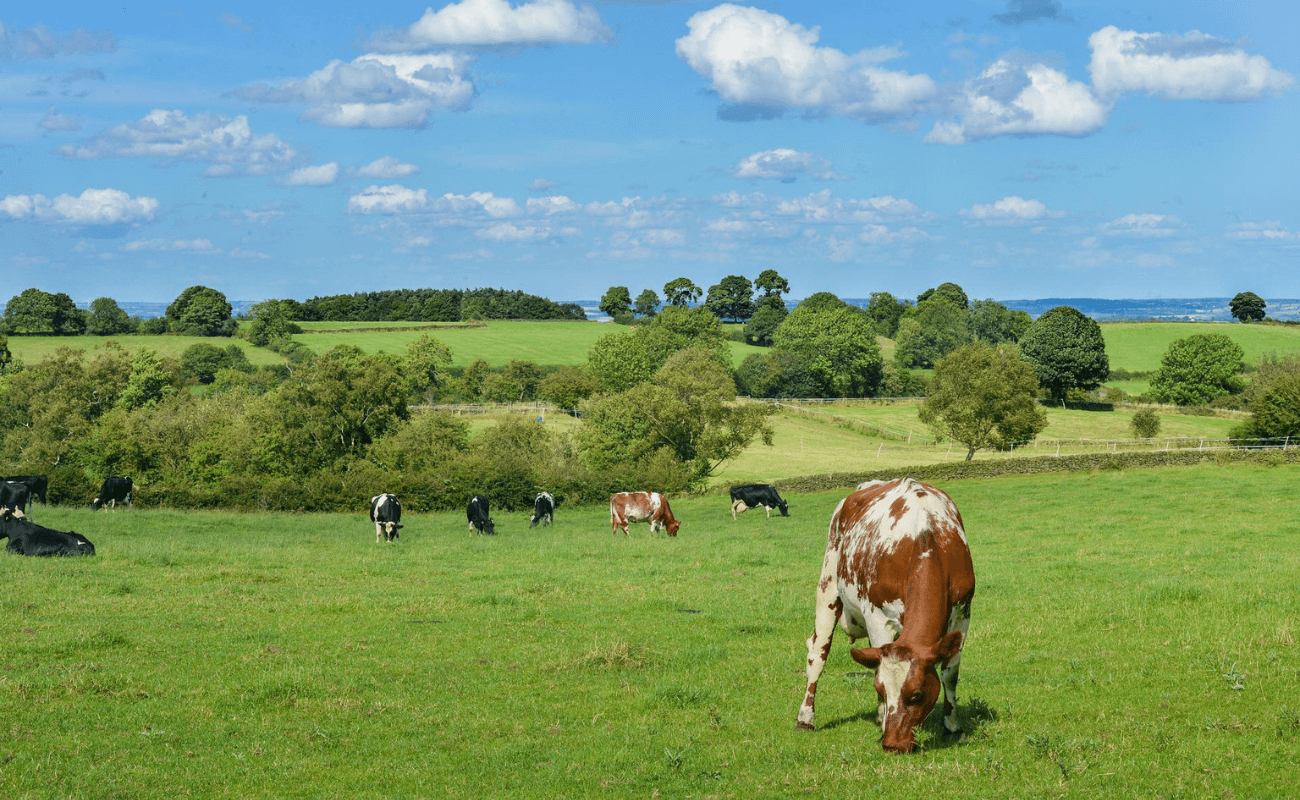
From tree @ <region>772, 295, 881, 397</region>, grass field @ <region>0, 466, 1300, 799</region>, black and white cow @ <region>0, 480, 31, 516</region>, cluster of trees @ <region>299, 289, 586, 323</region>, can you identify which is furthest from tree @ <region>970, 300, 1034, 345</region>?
black and white cow @ <region>0, 480, 31, 516</region>

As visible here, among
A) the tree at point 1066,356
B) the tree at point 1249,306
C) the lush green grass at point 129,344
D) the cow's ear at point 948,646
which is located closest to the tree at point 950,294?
the tree at point 1249,306

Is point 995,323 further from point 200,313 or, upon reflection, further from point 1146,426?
point 200,313

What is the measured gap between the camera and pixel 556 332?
498 ft

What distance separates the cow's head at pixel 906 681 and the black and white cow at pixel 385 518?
25.3 meters

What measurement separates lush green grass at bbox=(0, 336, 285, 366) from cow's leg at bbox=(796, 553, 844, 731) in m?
110

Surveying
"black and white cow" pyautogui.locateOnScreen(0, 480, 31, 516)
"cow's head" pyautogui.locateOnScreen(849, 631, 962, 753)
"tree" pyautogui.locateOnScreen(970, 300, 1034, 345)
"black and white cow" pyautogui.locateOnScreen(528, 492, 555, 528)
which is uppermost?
"tree" pyautogui.locateOnScreen(970, 300, 1034, 345)

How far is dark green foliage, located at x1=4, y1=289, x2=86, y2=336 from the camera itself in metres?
122

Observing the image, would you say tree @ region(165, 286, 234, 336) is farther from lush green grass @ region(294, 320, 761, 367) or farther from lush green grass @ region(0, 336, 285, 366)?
lush green grass @ region(294, 320, 761, 367)

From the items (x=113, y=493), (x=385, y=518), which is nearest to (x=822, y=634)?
(x=385, y=518)

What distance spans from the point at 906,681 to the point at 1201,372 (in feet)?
364

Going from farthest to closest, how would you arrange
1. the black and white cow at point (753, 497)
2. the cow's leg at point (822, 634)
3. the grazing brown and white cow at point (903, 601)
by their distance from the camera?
the black and white cow at point (753, 497), the cow's leg at point (822, 634), the grazing brown and white cow at point (903, 601)

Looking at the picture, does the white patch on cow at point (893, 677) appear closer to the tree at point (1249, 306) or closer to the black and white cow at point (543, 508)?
the black and white cow at point (543, 508)

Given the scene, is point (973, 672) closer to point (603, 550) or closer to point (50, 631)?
point (50, 631)

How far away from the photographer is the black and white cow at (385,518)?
108 ft
